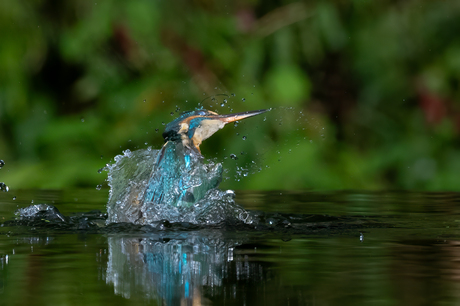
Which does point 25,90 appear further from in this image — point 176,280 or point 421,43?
point 176,280

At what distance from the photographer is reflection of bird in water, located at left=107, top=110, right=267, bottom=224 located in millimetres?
3562

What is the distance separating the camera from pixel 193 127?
3723 millimetres

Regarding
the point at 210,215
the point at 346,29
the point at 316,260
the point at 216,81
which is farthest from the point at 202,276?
the point at 346,29

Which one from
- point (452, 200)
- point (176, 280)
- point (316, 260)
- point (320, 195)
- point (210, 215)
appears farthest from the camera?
point (320, 195)

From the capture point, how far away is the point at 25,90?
8297mm

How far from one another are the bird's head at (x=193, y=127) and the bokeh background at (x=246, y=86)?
12.8 ft

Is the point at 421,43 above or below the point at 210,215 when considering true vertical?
above

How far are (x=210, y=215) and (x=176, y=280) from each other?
1.47 meters

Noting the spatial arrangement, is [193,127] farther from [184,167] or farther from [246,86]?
[246,86]

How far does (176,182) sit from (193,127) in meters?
0.30

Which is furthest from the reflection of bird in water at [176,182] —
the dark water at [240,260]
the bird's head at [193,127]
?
the dark water at [240,260]

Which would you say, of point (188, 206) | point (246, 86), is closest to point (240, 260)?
point (188, 206)

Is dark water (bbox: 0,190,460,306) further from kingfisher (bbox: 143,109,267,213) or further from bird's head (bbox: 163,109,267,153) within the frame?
A: bird's head (bbox: 163,109,267,153)

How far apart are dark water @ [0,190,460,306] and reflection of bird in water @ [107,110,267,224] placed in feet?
0.39
